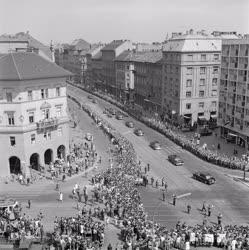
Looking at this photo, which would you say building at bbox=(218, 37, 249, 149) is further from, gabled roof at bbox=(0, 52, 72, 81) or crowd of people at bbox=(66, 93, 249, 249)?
gabled roof at bbox=(0, 52, 72, 81)

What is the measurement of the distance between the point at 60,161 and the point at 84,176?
7.32m

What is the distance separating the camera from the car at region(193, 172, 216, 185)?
6034cm

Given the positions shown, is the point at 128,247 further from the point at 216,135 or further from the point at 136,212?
the point at 216,135

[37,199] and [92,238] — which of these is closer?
[92,238]

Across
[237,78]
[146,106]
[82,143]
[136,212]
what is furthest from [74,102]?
[136,212]

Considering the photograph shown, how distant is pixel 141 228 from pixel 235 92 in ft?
163

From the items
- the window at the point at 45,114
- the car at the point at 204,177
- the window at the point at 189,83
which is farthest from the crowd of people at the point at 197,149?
the window at the point at 45,114

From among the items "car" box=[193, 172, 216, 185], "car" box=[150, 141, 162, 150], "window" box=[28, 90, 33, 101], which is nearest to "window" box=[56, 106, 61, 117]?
"window" box=[28, 90, 33, 101]

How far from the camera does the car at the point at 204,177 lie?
6034cm

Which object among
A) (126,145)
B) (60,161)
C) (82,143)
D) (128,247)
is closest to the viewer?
(128,247)

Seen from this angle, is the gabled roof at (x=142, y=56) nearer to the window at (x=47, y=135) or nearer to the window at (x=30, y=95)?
the window at (x=47, y=135)

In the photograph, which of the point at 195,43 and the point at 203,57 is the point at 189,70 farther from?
the point at 195,43

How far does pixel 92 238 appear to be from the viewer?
131 feet

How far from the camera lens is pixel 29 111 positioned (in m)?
63.8
